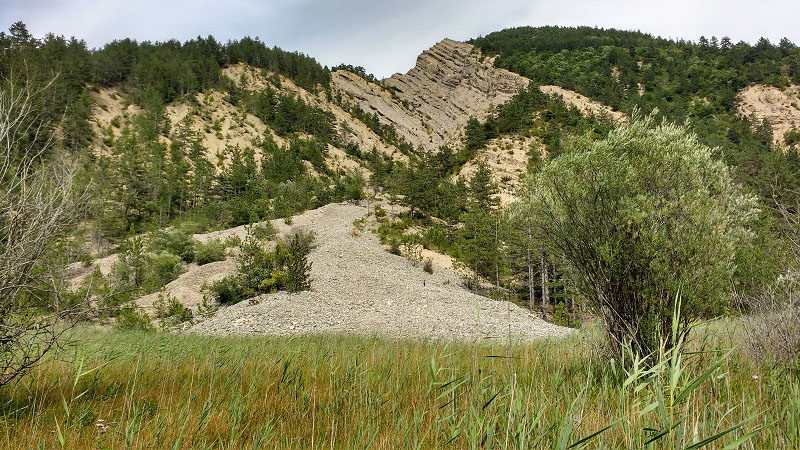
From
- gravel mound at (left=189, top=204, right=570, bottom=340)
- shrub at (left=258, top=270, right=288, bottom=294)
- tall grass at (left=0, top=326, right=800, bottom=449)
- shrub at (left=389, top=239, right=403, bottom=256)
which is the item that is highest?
tall grass at (left=0, top=326, right=800, bottom=449)

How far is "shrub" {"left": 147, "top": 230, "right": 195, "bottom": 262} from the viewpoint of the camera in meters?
31.3

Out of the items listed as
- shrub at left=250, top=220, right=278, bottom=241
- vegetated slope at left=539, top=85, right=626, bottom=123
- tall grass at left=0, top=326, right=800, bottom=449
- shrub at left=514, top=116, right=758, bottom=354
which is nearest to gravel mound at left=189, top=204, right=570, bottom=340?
shrub at left=250, top=220, right=278, bottom=241

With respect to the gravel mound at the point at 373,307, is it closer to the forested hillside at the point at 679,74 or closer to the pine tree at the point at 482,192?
the pine tree at the point at 482,192

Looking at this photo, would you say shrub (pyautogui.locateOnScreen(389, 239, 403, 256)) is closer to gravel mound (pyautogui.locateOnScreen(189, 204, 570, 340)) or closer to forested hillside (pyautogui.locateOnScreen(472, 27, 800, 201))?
gravel mound (pyautogui.locateOnScreen(189, 204, 570, 340))

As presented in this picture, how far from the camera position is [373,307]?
20.5 metres

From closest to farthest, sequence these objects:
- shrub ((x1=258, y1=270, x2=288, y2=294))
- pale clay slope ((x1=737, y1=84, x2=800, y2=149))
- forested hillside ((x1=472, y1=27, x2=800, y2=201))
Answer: shrub ((x1=258, y1=270, x2=288, y2=294)) → forested hillside ((x1=472, y1=27, x2=800, y2=201)) → pale clay slope ((x1=737, y1=84, x2=800, y2=149))

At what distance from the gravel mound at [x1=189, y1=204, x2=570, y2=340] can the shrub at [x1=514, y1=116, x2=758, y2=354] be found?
5.23 meters

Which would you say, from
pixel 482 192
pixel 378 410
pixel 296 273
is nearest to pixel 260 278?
pixel 296 273

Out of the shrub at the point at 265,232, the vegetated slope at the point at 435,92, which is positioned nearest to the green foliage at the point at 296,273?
the shrub at the point at 265,232

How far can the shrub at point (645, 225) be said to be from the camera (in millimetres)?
5523

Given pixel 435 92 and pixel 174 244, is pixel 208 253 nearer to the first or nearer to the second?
pixel 174 244

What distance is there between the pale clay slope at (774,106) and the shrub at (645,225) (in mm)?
82209

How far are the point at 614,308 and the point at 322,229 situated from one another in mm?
32706

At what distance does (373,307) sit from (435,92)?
328ft
